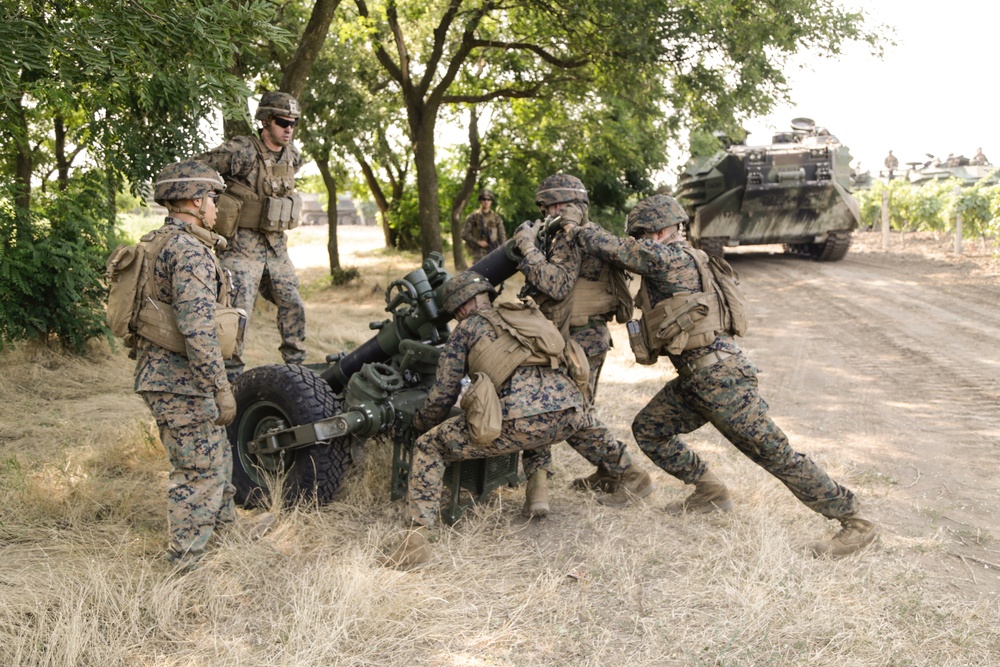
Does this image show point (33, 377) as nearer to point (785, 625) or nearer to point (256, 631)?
point (256, 631)

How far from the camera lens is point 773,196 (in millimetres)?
15688

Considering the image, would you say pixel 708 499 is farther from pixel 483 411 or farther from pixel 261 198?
pixel 261 198

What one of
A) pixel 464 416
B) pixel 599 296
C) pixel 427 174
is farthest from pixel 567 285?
pixel 427 174

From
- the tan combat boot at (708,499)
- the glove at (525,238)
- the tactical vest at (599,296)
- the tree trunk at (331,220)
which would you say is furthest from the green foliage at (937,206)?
the glove at (525,238)

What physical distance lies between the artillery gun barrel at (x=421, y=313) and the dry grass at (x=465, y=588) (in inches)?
22.7

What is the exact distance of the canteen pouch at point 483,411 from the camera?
3967mm

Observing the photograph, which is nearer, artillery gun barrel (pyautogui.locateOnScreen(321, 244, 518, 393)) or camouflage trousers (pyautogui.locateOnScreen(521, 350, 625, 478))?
camouflage trousers (pyautogui.locateOnScreen(521, 350, 625, 478))

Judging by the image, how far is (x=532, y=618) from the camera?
11.8 feet

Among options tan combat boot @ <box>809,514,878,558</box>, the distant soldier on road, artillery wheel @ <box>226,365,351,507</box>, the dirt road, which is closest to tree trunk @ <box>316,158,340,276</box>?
the dirt road

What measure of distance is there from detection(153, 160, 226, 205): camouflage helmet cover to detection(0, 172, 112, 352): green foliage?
12.3 ft

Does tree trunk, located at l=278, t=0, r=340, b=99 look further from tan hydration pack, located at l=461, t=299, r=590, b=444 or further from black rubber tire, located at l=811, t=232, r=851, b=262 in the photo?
black rubber tire, located at l=811, t=232, r=851, b=262

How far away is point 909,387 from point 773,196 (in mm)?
8726

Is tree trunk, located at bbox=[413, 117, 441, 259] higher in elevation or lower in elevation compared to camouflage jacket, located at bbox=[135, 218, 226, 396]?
higher

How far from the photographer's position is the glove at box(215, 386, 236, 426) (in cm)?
380
